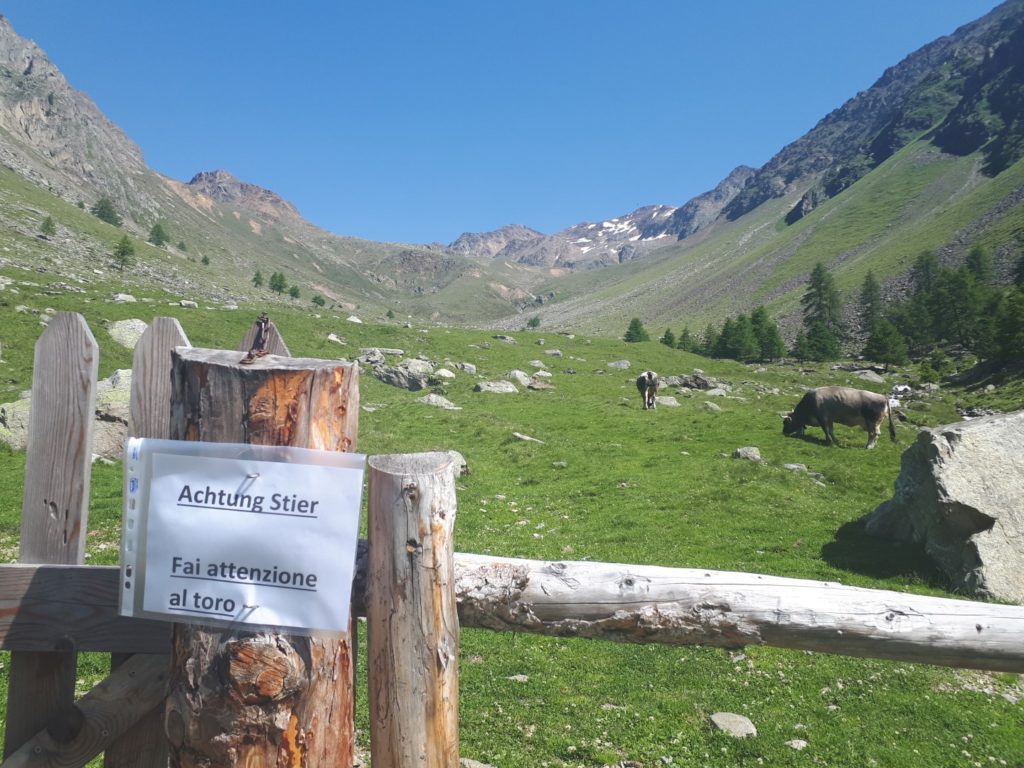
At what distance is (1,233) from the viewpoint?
57719mm

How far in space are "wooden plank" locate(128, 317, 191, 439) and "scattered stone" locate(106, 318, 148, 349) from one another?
31793mm

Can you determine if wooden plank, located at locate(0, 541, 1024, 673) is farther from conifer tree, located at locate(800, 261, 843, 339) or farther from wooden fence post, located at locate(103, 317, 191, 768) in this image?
conifer tree, located at locate(800, 261, 843, 339)

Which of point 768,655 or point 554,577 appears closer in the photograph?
point 554,577

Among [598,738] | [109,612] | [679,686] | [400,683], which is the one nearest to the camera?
[400,683]

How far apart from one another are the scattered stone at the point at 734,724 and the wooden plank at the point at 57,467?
7.10m

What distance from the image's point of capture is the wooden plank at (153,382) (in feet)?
10.6

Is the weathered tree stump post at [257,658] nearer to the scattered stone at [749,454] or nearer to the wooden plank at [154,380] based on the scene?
the wooden plank at [154,380]

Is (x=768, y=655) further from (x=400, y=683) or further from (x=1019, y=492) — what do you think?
(x=400, y=683)

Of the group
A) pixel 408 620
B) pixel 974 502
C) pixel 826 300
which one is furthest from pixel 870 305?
pixel 408 620

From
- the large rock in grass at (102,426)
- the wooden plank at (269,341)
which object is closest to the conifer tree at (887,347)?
the large rock in grass at (102,426)

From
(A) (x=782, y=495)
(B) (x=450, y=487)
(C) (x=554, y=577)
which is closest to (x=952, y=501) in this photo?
(A) (x=782, y=495)

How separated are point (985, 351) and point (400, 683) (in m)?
72.9

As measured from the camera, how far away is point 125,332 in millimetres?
30656

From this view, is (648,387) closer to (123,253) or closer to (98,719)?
(98,719)
